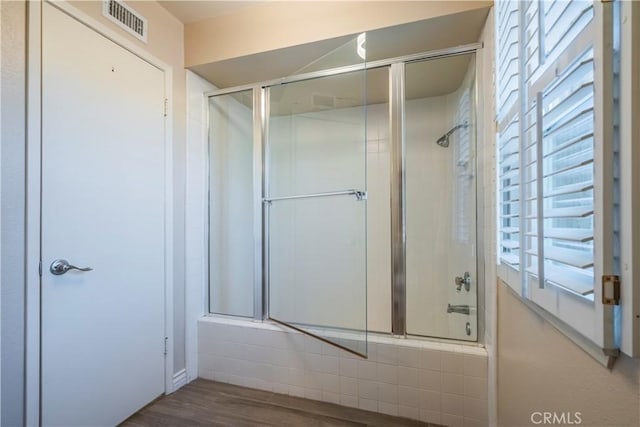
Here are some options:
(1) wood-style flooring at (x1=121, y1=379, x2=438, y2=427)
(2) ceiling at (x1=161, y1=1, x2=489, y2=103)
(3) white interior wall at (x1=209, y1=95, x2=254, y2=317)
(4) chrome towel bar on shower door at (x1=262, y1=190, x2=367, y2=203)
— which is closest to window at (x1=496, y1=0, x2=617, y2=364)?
(2) ceiling at (x1=161, y1=1, x2=489, y2=103)

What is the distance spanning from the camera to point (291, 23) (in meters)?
1.87

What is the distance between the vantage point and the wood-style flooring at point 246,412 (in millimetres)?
1686

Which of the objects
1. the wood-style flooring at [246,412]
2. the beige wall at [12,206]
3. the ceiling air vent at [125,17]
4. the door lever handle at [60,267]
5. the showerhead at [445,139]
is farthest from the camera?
the showerhead at [445,139]

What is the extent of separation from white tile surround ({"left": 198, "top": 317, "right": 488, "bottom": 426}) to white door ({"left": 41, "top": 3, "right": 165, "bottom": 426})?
0.43 meters

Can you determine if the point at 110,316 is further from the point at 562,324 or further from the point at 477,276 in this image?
the point at 477,276

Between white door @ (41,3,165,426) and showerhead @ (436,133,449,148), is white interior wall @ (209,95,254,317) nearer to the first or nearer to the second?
white door @ (41,3,165,426)

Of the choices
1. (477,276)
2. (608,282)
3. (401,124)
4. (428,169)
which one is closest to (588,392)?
(608,282)

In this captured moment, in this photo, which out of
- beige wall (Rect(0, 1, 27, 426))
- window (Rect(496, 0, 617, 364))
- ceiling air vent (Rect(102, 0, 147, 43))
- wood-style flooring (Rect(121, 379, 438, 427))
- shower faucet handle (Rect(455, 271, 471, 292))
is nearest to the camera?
window (Rect(496, 0, 617, 364))

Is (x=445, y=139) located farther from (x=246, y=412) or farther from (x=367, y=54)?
(x=246, y=412)

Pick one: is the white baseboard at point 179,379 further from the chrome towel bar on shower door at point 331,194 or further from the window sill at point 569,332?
the window sill at point 569,332

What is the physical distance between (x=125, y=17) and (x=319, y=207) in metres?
1.59

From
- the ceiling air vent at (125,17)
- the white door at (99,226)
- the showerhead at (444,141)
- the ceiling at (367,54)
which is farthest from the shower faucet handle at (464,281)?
the ceiling air vent at (125,17)

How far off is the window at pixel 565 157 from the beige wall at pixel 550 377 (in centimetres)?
8

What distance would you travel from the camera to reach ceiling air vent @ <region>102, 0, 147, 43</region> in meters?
1.59
